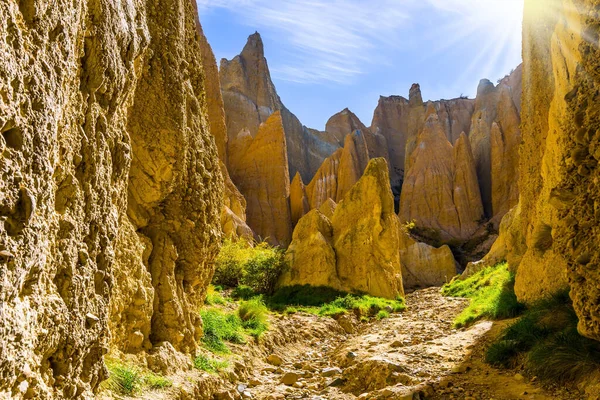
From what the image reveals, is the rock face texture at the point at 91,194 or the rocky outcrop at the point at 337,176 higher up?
the rocky outcrop at the point at 337,176

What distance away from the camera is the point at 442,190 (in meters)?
50.9

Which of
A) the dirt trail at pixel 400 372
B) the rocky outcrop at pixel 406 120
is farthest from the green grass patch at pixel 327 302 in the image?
the rocky outcrop at pixel 406 120

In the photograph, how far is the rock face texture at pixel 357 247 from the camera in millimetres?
20203

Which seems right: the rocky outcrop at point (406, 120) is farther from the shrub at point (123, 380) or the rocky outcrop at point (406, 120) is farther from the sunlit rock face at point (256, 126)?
the shrub at point (123, 380)

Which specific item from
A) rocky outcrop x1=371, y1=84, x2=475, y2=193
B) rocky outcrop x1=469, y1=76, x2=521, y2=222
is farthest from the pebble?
rocky outcrop x1=371, y1=84, x2=475, y2=193

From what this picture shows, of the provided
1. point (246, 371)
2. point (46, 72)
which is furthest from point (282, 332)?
point (46, 72)

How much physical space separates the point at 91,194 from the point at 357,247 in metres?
17.3

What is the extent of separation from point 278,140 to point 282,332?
3876 cm

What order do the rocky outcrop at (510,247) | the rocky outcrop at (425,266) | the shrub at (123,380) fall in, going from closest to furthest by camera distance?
1. the shrub at (123,380)
2. the rocky outcrop at (510,247)
3. the rocky outcrop at (425,266)

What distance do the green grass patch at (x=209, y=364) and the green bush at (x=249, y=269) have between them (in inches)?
489

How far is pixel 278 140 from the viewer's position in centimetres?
4947

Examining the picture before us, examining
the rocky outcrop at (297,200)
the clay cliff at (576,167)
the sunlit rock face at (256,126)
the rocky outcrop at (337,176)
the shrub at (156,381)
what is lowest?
the shrub at (156,381)

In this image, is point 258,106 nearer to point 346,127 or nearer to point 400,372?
point 346,127

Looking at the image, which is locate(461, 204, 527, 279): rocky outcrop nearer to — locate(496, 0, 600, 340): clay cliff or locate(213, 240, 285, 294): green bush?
locate(496, 0, 600, 340): clay cliff
